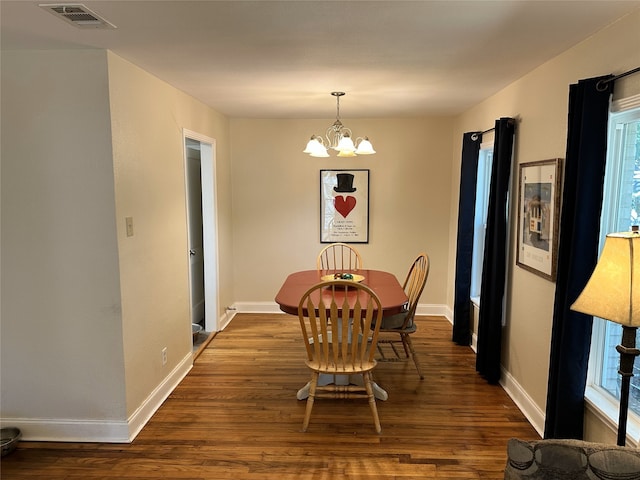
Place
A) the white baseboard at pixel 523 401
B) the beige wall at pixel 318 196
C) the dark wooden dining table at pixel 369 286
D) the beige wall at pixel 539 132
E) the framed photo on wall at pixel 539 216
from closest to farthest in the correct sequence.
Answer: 1. the beige wall at pixel 539 132
2. the framed photo on wall at pixel 539 216
3. the white baseboard at pixel 523 401
4. the dark wooden dining table at pixel 369 286
5. the beige wall at pixel 318 196

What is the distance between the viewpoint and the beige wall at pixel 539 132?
6.43 feet

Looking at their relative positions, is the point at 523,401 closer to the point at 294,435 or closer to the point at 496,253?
the point at 496,253

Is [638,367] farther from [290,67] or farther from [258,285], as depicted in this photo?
[258,285]

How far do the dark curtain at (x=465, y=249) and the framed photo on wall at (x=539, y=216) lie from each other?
0.97 m

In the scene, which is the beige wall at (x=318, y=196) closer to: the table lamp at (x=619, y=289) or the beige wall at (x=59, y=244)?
the beige wall at (x=59, y=244)

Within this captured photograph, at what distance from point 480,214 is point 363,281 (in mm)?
1485

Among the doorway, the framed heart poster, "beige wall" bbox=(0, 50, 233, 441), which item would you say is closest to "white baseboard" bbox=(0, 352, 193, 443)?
"beige wall" bbox=(0, 50, 233, 441)

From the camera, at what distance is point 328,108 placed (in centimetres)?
410

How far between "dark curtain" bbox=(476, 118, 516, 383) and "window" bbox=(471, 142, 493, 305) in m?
0.74

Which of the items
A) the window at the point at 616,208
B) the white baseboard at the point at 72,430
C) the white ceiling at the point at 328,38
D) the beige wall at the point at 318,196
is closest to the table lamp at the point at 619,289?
the window at the point at 616,208

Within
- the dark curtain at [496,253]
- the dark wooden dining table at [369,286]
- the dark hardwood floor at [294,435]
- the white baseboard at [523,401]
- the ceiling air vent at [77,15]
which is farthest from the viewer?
the dark curtain at [496,253]

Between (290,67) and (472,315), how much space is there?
2.85 m

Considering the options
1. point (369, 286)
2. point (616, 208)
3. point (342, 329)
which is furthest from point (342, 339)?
point (616, 208)

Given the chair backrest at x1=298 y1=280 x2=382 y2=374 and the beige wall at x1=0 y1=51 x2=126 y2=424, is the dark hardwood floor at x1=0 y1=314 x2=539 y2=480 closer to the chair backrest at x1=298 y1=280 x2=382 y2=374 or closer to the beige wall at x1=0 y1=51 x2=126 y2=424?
the beige wall at x1=0 y1=51 x2=126 y2=424
